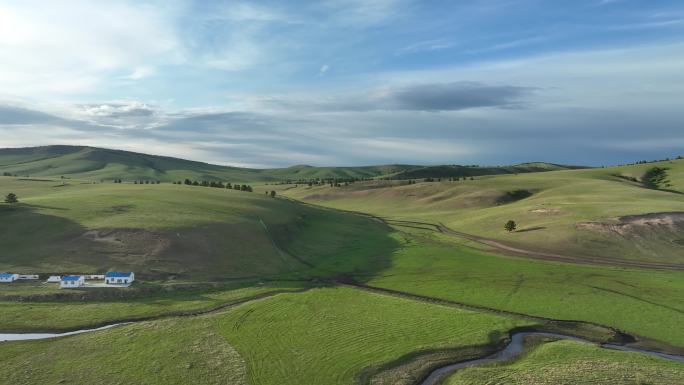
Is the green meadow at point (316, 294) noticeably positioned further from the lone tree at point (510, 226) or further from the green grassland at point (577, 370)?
the lone tree at point (510, 226)

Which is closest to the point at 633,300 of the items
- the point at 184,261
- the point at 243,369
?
the point at 243,369

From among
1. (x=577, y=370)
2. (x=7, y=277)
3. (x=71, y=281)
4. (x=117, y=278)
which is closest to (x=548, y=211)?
(x=577, y=370)

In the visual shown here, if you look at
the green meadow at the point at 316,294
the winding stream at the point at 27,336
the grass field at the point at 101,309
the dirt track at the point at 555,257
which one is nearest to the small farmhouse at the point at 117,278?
the green meadow at the point at 316,294

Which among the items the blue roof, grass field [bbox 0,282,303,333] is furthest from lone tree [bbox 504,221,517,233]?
the blue roof

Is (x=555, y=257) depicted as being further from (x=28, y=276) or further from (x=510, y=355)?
(x=28, y=276)

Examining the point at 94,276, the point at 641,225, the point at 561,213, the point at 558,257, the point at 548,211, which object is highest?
the point at 548,211

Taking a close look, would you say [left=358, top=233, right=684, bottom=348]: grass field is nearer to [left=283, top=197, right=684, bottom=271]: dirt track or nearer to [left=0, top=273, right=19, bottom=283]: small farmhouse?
[left=283, top=197, right=684, bottom=271]: dirt track
